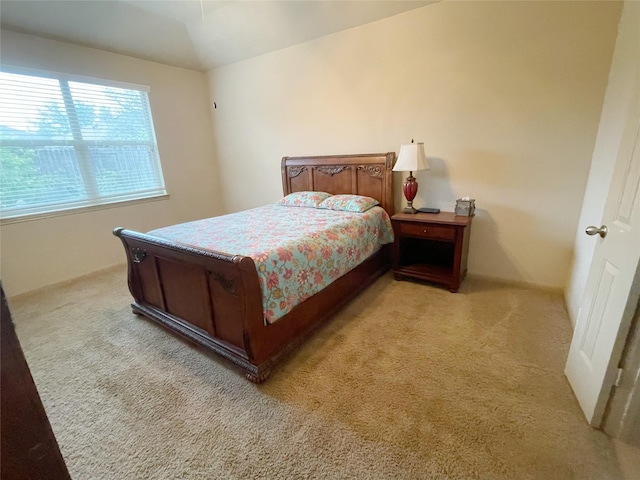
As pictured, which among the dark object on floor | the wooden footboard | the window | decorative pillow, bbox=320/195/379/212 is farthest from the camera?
decorative pillow, bbox=320/195/379/212

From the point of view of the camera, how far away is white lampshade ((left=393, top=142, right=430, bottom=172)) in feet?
8.83

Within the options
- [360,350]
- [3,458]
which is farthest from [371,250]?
[3,458]

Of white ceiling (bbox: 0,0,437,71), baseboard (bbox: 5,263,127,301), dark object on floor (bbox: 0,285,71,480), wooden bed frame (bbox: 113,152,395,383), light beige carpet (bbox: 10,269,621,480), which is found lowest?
light beige carpet (bbox: 10,269,621,480)

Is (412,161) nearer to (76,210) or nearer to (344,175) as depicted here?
(344,175)

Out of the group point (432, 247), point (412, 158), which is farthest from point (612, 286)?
point (432, 247)

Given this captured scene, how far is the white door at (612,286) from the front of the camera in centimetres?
123

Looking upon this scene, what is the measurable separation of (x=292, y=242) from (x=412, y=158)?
147cm

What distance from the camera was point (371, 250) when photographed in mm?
2793

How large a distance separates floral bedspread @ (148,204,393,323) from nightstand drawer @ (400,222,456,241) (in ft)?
0.86

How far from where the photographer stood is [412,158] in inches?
106

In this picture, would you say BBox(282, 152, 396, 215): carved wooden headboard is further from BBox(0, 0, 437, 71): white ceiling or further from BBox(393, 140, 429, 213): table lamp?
BBox(0, 0, 437, 71): white ceiling

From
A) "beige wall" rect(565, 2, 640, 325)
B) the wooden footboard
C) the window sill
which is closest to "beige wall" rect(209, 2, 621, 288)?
"beige wall" rect(565, 2, 640, 325)

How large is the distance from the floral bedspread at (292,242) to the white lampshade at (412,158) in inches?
20.4

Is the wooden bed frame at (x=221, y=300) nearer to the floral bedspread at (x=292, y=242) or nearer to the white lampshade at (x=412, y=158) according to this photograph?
the floral bedspread at (x=292, y=242)
